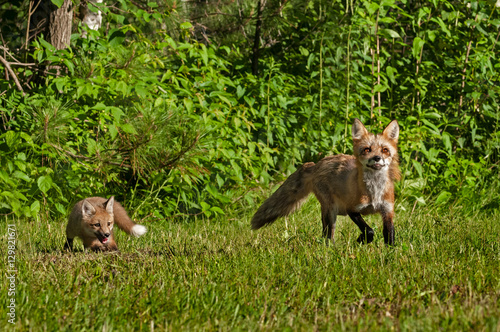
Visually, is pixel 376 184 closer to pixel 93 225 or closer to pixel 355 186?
pixel 355 186

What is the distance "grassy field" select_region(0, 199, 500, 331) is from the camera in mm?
3457

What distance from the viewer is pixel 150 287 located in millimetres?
4090

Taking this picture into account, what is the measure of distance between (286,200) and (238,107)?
7.59ft

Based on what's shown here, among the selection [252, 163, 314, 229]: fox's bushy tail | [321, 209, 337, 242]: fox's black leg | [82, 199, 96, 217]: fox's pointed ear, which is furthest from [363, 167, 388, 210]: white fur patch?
[82, 199, 96, 217]: fox's pointed ear

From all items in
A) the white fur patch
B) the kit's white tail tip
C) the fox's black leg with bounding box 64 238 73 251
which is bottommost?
the fox's black leg with bounding box 64 238 73 251

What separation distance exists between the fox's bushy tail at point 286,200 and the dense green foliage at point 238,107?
1235 millimetres

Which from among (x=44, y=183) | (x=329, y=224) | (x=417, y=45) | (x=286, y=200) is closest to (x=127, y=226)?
(x=44, y=183)

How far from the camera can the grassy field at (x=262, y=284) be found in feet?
11.3

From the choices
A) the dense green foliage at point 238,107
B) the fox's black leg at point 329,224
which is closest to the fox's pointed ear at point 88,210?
the dense green foliage at point 238,107

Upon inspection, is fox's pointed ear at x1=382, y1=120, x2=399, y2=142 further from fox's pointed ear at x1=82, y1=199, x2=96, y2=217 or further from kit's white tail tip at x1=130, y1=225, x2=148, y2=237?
fox's pointed ear at x1=82, y1=199, x2=96, y2=217

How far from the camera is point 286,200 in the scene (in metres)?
6.57

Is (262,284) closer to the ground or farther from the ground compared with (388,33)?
closer to the ground

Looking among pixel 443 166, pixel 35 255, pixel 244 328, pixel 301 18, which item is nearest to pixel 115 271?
pixel 35 255

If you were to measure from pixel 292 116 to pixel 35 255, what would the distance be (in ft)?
15.8
